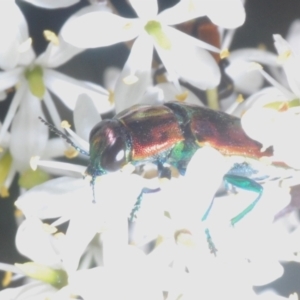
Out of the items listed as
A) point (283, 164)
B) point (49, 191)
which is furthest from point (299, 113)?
point (49, 191)

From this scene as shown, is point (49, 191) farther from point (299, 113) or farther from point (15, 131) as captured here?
point (299, 113)

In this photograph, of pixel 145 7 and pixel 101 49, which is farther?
pixel 101 49

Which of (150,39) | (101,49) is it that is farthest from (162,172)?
(101,49)

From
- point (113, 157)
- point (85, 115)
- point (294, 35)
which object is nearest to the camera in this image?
point (113, 157)

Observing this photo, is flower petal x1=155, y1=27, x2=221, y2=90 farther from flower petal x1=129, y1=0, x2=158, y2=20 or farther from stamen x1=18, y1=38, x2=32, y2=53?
stamen x1=18, y1=38, x2=32, y2=53

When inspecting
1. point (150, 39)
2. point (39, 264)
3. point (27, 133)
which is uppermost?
point (150, 39)

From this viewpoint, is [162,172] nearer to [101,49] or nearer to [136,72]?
[136,72]
